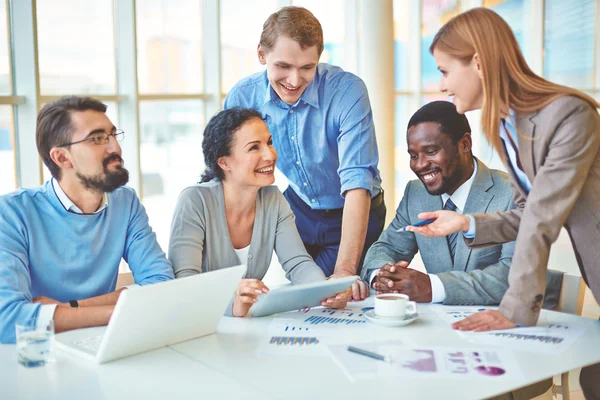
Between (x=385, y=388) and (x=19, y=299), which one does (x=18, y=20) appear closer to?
(x=19, y=299)

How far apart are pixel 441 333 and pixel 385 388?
1.54 feet

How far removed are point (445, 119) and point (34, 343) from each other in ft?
5.60

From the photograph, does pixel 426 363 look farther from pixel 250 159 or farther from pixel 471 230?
pixel 250 159

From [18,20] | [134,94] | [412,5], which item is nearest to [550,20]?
[412,5]

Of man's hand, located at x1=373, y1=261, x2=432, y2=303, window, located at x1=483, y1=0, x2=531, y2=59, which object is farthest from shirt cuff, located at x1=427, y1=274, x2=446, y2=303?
window, located at x1=483, y1=0, x2=531, y2=59

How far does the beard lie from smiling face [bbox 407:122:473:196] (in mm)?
1094

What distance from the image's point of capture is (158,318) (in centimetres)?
184

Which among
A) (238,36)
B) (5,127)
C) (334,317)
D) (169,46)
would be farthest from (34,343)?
(238,36)

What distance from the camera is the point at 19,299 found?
205 centimetres

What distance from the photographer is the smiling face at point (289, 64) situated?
9.14 ft

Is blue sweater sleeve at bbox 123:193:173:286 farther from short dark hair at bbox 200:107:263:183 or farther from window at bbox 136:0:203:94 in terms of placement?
window at bbox 136:0:203:94

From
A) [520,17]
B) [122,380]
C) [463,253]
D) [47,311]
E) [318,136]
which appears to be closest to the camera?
[122,380]

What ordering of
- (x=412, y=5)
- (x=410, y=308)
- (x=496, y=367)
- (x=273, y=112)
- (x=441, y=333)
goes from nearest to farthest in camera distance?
(x=496, y=367), (x=441, y=333), (x=410, y=308), (x=273, y=112), (x=412, y=5)

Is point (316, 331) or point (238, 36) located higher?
point (238, 36)
